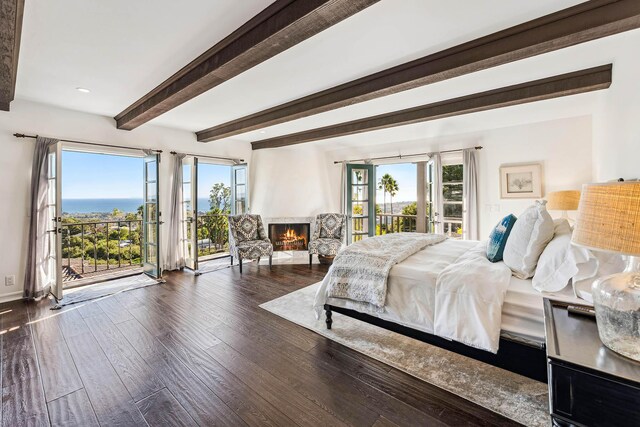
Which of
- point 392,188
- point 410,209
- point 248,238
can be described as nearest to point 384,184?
point 392,188

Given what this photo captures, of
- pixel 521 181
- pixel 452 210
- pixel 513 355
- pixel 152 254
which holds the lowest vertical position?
pixel 513 355

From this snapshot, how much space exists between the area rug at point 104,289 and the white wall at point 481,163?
98.9 inches

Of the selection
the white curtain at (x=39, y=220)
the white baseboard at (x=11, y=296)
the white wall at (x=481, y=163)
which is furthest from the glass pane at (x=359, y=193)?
the white baseboard at (x=11, y=296)

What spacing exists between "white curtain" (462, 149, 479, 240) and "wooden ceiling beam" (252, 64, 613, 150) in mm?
1541

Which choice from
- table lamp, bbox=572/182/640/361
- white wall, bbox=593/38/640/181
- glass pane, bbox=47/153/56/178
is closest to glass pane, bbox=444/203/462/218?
white wall, bbox=593/38/640/181

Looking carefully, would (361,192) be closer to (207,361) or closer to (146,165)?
(146,165)

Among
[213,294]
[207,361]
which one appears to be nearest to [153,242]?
[213,294]

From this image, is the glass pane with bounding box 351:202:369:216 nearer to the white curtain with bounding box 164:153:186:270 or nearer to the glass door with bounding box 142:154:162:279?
the white curtain with bounding box 164:153:186:270

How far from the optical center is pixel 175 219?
523 cm

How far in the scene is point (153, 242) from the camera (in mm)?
4918

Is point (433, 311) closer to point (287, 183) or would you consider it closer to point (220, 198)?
point (287, 183)

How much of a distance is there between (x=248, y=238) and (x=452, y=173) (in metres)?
4.06

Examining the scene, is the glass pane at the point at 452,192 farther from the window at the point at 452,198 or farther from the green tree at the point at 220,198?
the green tree at the point at 220,198

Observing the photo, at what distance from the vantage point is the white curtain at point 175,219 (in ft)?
17.0
